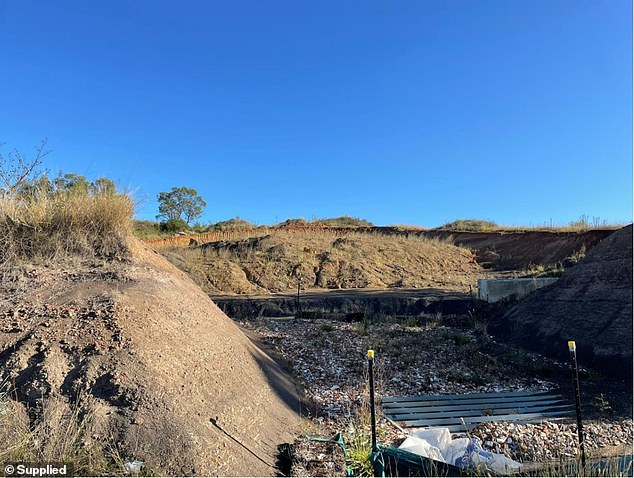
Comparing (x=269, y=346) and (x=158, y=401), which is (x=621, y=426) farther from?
(x=269, y=346)

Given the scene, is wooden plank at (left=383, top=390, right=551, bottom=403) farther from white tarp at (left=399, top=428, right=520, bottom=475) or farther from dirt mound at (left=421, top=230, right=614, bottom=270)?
dirt mound at (left=421, top=230, right=614, bottom=270)

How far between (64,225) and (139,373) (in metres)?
3.72

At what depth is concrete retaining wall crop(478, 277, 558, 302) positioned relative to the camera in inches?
690

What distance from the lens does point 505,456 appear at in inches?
181

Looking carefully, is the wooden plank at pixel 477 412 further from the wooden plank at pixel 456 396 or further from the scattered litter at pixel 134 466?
the scattered litter at pixel 134 466

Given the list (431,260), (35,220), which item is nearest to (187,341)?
(35,220)

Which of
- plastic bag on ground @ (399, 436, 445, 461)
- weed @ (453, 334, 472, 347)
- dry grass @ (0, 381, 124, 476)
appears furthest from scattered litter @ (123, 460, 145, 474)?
weed @ (453, 334, 472, 347)

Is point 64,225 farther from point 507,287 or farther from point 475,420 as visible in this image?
point 507,287

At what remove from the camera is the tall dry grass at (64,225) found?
670 cm

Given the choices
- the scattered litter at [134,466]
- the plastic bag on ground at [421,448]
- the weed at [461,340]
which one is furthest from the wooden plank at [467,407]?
the weed at [461,340]

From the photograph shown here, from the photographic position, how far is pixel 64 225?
6926 mm

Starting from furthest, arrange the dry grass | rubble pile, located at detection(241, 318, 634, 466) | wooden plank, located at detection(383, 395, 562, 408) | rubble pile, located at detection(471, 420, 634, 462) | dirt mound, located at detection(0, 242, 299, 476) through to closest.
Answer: wooden plank, located at detection(383, 395, 562, 408)
rubble pile, located at detection(241, 318, 634, 466)
rubble pile, located at detection(471, 420, 634, 462)
dirt mound, located at detection(0, 242, 299, 476)
the dry grass

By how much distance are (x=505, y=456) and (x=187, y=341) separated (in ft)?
12.1

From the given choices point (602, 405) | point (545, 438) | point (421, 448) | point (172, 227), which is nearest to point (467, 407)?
point (545, 438)
